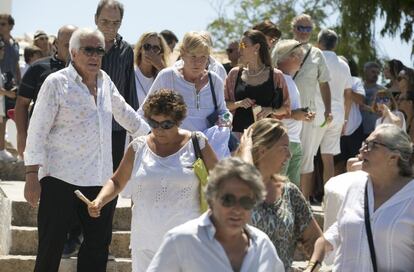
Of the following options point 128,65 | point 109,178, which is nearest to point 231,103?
point 128,65

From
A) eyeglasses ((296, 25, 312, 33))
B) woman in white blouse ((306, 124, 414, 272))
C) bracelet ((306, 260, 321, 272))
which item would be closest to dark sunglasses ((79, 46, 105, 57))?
woman in white blouse ((306, 124, 414, 272))

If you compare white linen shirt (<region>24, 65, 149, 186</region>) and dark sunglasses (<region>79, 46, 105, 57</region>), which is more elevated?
dark sunglasses (<region>79, 46, 105, 57</region>)

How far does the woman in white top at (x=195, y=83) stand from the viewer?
32.6 feet

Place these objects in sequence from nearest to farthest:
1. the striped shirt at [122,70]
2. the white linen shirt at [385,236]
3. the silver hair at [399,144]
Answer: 1. the white linen shirt at [385,236]
2. the silver hair at [399,144]
3. the striped shirt at [122,70]

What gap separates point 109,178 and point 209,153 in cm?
112

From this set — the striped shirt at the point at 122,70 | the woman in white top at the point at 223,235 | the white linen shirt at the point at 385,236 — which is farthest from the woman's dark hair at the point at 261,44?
the woman in white top at the point at 223,235

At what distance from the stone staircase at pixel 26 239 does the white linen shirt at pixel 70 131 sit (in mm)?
1830

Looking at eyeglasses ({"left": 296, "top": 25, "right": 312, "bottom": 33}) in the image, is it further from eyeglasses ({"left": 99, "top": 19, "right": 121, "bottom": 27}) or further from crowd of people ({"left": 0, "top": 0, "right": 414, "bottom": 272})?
eyeglasses ({"left": 99, "top": 19, "right": 121, "bottom": 27})

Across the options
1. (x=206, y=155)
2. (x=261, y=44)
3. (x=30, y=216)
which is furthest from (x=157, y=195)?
(x=30, y=216)

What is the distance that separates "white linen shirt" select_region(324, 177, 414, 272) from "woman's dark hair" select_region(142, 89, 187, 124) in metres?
1.46

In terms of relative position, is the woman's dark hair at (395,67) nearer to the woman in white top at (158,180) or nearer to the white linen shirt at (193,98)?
the white linen shirt at (193,98)

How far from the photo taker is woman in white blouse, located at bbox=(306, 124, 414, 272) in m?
7.45

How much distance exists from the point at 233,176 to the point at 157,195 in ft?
8.58

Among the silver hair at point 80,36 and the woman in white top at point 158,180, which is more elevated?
the silver hair at point 80,36
